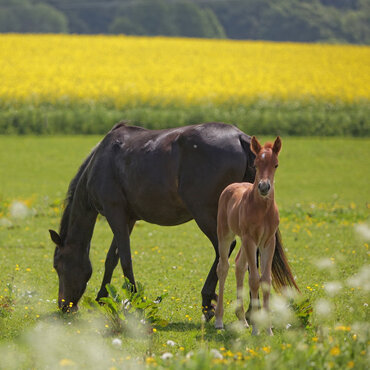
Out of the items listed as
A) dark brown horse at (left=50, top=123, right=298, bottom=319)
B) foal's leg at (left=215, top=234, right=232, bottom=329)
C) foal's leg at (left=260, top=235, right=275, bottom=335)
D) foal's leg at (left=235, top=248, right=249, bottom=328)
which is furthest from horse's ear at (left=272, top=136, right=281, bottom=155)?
dark brown horse at (left=50, top=123, right=298, bottom=319)

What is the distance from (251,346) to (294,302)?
105 centimetres

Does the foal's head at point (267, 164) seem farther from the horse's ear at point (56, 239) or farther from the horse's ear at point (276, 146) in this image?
A: the horse's ear at point (56, 239)

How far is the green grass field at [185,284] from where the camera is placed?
213 inches

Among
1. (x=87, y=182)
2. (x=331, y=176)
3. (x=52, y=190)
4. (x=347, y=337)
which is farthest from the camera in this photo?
(x=331, y=176)

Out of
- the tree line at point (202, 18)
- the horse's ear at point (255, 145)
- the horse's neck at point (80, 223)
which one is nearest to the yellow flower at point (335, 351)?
the horse's ear at point (255, 145)

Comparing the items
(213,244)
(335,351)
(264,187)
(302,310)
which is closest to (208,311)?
(213,244)

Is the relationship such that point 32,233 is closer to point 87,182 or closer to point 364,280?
point 87,182

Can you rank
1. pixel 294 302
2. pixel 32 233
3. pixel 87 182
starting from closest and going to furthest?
pixel 294 302 → pixel 87 182 → pixel 32 233

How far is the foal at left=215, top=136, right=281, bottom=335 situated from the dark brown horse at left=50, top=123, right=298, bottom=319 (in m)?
0.56

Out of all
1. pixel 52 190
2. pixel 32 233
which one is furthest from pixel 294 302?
pixel 52 190

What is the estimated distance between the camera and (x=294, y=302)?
269 inches

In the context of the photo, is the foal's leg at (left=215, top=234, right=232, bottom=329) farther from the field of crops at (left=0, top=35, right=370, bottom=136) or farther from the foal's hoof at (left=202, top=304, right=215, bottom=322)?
the field of crops at (left=0, top=35, right=370, bottom=136)

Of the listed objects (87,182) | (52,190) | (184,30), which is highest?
(87,182)

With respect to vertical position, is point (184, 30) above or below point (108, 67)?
below
